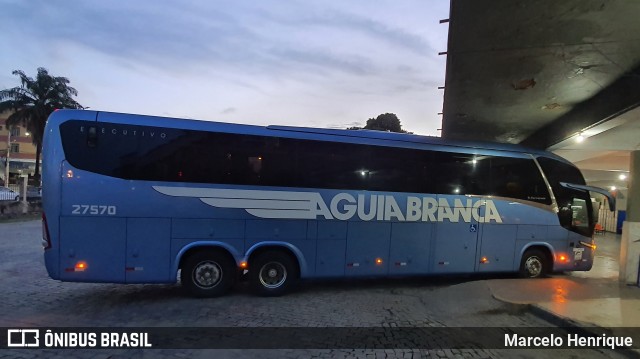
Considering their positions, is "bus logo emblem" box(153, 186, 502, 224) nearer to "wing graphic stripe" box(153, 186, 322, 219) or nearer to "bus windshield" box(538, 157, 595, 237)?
"wing graphic stripe" box(153, 186, 322, 219)

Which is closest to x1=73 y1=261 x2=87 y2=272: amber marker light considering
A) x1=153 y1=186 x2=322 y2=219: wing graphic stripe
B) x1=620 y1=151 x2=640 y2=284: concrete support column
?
x1=153 y1=186 x2=322 y2=219: wing graphic stripe

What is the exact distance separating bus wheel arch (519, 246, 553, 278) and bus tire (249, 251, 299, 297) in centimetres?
558

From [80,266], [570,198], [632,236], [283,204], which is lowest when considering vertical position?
[80,266]

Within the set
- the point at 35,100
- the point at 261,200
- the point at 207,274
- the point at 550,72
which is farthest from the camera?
the point at 35,100

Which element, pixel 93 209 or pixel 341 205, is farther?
pixel 341 205

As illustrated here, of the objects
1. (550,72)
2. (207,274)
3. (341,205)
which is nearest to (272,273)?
(207,274)

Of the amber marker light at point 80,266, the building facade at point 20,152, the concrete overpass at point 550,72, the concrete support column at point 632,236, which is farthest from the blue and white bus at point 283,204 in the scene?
the building facade at point 20,152

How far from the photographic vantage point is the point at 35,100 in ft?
135

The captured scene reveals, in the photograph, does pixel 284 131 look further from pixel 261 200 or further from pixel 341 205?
pixel 341 205

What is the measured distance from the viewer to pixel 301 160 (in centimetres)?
759

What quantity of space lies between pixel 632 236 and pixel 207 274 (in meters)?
9.26

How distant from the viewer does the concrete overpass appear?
17.4 feet

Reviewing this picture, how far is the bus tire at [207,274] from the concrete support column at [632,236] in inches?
340

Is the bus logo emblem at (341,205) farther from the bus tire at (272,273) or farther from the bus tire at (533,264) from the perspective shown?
the bus tire at (533,264)
